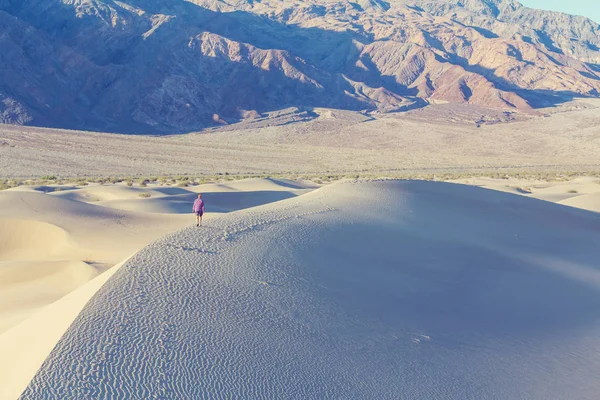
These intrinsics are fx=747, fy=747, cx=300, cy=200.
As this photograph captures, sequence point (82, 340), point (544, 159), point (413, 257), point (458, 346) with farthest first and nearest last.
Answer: point (544, 159)
point (413, 257)
point (458, 346)
point (82, 340)

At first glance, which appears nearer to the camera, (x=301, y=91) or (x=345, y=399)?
(x=345, y=399)

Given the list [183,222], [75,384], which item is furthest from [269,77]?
[75,384]

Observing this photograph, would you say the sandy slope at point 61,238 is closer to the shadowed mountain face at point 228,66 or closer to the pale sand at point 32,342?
the pale sand at point 32,342

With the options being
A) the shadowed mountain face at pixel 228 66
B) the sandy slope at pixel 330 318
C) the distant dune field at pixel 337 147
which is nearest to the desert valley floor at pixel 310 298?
the sandy slope at pixel 330 318

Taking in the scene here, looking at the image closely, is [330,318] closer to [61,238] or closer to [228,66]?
[61,238]

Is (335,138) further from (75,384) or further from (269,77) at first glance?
(75,384)

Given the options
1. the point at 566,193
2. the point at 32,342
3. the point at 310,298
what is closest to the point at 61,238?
the point at 310,298

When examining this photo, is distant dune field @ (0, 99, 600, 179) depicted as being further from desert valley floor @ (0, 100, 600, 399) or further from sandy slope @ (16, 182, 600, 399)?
sandy slope @ (16, 182, 600, 399)
